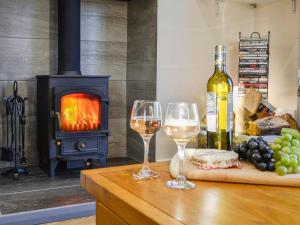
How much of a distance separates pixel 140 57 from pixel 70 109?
3.27ft

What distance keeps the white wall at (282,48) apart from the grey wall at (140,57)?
128 cm

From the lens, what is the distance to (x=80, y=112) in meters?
3.48

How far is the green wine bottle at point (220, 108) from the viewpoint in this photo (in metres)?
1.24

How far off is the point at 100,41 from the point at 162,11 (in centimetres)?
78

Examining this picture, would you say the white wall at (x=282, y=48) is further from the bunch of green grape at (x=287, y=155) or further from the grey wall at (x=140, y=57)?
the bunch of green grape at (x=287, y=155)

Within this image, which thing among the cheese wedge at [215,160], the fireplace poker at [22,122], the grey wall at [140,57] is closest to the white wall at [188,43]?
the grey wall at [140,57]

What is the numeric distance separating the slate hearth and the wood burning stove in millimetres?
133

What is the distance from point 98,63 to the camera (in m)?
4.19

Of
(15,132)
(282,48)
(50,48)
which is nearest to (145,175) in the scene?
(15,132)

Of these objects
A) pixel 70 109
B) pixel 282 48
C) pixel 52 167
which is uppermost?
pixel 282 48

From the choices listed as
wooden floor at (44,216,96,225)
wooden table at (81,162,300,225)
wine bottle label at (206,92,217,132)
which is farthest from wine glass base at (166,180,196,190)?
wooden floor at (44,216,96,225)

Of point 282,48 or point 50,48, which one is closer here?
point 50,48

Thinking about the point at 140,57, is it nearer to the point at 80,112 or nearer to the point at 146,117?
the point at 80,112

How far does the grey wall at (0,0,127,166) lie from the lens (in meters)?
3.77
